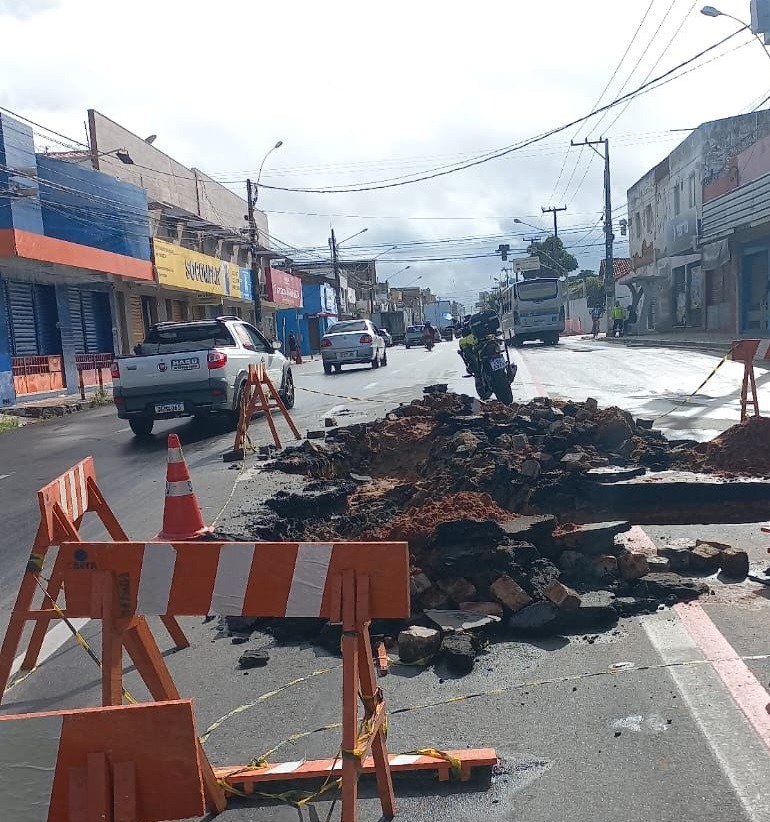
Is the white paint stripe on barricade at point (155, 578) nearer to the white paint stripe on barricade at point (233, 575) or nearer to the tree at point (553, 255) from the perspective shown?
the white paint stripe on barricade at point (233, 575)

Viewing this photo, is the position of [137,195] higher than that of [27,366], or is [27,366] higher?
[137,195]

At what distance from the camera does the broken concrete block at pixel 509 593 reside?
4.24m

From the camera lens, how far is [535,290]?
130 ft

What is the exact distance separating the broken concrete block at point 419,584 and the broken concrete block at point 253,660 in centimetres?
89

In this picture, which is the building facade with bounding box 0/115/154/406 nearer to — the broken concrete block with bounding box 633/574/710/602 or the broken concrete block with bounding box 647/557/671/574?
the broken concrete block with bounding box 647/557/671/574

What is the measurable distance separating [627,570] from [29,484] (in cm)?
799

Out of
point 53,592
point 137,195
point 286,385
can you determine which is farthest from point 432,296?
point 53,592

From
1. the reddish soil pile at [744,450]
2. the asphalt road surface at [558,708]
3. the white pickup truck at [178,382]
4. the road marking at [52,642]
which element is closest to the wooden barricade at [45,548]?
the road marking at [52,642]

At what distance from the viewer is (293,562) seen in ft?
8.54

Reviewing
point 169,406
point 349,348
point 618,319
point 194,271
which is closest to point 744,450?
point 169,406

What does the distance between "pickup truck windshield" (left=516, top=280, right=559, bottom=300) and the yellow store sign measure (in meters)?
14.8

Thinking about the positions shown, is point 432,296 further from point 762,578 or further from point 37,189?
point 762,578

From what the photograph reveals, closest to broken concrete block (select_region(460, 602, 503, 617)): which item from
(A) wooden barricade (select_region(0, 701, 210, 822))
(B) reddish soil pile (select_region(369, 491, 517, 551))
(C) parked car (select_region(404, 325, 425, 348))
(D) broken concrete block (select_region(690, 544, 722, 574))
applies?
(B) reddish soil pile (select_region(369, 491, 517, 551))

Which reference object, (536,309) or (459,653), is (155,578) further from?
(536,309)
